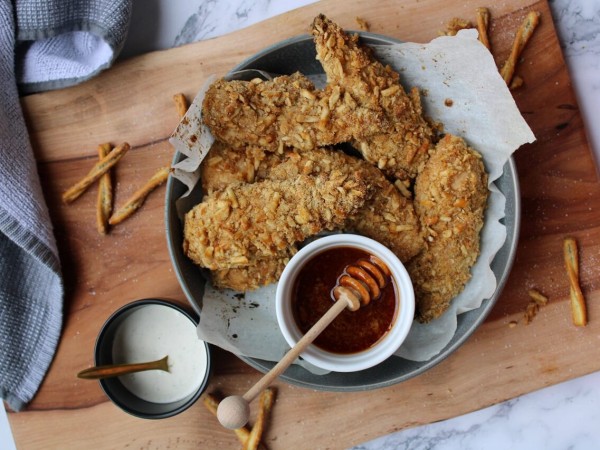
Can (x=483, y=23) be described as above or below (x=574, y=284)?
above

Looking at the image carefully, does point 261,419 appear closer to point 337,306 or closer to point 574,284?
point 337,306

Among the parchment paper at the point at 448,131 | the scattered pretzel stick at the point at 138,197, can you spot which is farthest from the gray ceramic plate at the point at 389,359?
the scattered pretzel stick at the point at 138,197

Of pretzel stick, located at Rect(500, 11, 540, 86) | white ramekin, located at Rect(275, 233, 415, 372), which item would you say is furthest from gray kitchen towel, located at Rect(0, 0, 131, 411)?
pretzel stick, located at Rect(500, 11, 540, 86)

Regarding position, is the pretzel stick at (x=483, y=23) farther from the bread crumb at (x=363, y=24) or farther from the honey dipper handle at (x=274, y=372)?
the honey dipper handle at (x=274, y=372)

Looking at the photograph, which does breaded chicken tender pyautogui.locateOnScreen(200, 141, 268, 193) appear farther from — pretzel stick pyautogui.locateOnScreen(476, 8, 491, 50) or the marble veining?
the marble veining

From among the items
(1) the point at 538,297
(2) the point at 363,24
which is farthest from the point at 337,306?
(2) the point at 363,24

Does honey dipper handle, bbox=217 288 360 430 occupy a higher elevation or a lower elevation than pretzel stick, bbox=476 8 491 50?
lower
